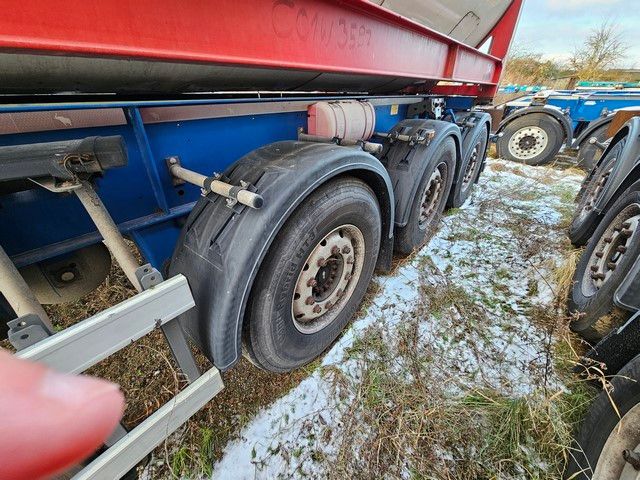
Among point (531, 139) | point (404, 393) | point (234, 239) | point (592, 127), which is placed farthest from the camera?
point (531, 139)

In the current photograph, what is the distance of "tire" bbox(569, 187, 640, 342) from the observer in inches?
65.7

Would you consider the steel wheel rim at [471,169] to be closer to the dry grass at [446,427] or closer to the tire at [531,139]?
the dry grass at [446,427]

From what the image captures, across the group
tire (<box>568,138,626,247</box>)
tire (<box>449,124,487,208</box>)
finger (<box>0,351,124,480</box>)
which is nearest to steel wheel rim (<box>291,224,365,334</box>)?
finger (<box>0,351,124,480</box>)

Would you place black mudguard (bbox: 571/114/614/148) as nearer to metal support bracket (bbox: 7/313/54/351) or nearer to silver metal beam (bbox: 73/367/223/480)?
silver metal beam (bbox: 73/367/223/480)

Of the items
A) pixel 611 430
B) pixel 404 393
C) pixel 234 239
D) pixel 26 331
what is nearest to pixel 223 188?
pixel 234 239

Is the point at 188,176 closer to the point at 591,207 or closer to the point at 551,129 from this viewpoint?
the point at 591,207

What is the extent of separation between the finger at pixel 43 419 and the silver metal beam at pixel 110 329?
1.37ft

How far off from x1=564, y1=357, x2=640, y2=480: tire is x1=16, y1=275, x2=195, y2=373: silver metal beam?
5.58 feet

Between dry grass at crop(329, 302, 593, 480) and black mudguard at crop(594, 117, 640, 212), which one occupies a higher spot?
black mudguard at crop(594, 117, 640, 212)

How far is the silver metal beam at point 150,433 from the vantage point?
882 millimetres

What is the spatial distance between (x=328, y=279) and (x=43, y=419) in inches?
56.6

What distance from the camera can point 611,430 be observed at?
1164 mm

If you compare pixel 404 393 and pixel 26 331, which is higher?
pixel 26 331

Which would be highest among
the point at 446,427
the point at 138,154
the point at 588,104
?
the point at 138,154
